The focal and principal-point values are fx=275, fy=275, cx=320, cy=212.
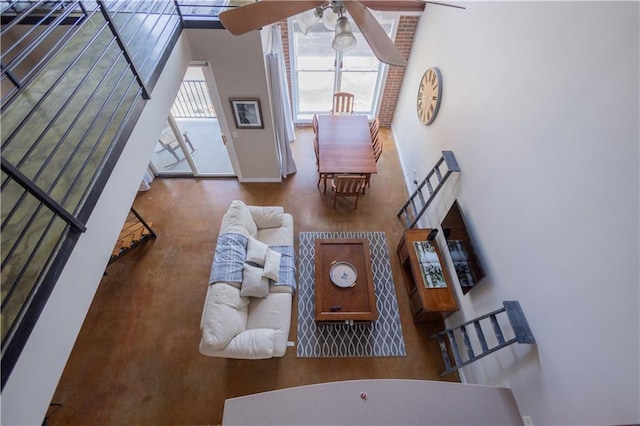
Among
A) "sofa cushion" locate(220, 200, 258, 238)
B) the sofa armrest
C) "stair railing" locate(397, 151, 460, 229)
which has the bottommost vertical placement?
the sofa armrest

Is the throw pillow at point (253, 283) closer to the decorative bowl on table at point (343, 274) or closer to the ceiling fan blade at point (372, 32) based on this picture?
the decorative bowl on table at point (343, 274)

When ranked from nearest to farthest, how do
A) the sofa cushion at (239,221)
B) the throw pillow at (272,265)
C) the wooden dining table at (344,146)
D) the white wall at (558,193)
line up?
the white wall at (558,193)
the throw pillow at (272,265)
the sofa cushion at (239,221)
the wooden dining table at (344,146)

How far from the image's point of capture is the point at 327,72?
5305 mm

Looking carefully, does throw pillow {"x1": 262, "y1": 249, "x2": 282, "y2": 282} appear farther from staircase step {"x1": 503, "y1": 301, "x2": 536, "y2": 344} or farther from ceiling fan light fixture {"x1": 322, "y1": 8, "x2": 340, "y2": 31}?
ceiling fan light fixture {"x1": 322, "y1": 8, "x2": 340, "y2": 31}

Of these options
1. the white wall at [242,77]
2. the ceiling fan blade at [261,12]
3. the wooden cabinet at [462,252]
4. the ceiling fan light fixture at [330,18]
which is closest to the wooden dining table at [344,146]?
the white wall at [242,77]

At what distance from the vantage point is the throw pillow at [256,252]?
328cm

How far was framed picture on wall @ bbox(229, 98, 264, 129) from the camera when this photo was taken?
374 cm

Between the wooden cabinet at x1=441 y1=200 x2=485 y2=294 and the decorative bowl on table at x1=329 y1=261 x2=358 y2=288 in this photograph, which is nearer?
the wooden cabinet at x1=441 y1=200 x2=485 y2=294

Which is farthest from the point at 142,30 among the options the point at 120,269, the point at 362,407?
the point at 362,407

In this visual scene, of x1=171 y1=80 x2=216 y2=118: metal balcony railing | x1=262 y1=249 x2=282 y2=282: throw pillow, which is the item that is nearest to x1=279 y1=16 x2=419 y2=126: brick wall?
x1=171 y1=80 x2=216 y2=118: metal balcony railing

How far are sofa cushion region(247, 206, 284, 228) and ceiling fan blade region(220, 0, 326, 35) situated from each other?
89.2 inches

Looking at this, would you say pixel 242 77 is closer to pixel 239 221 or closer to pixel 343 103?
pixel 239 221

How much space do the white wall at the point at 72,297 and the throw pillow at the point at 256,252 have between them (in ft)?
4.59

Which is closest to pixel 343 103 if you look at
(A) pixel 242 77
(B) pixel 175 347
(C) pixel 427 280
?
(A) pixel 242 77
